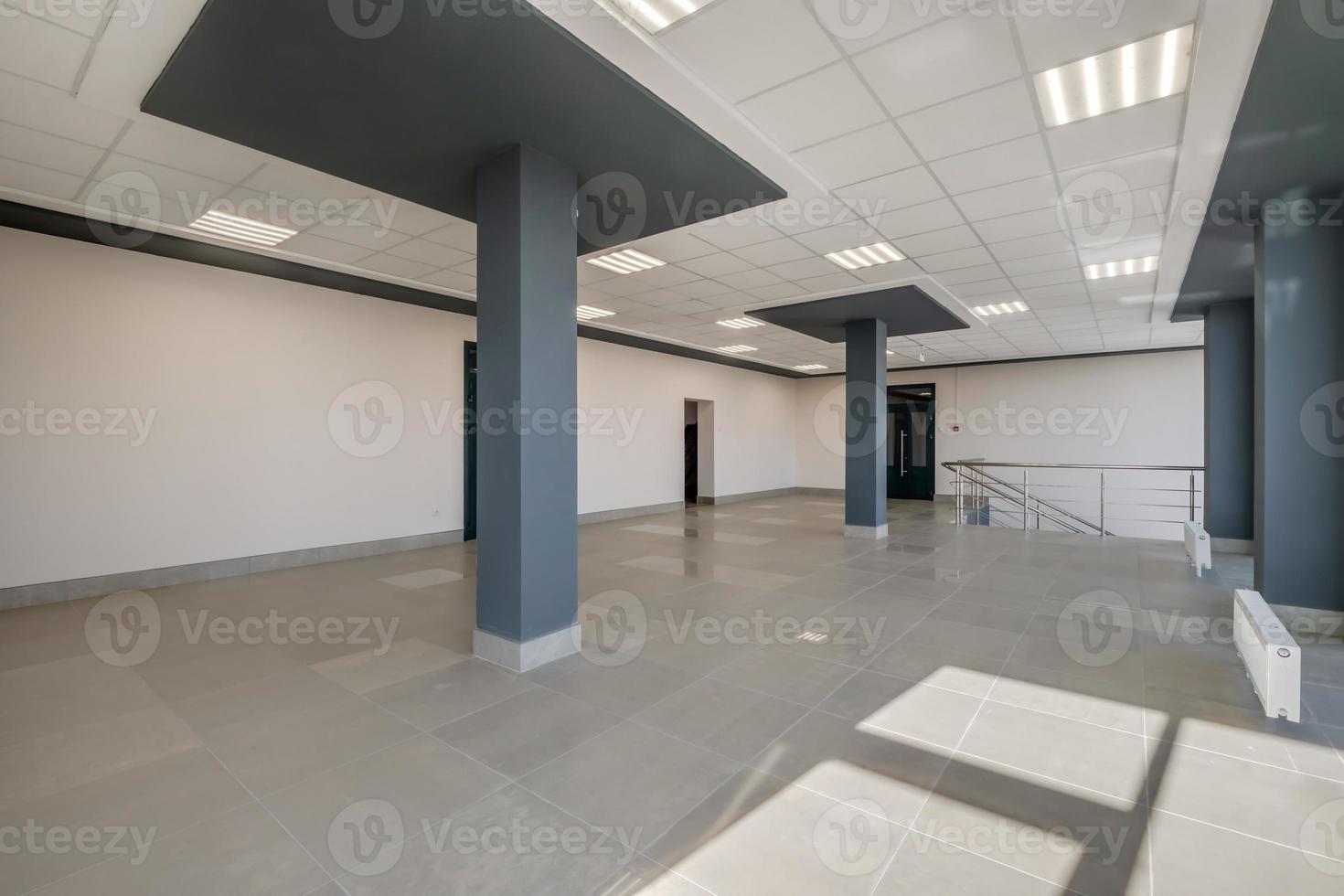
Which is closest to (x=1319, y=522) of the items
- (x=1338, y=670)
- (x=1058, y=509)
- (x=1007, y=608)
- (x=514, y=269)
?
(x=1338, y=670)

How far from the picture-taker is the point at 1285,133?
3.63 m

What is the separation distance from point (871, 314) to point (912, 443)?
25.0ft

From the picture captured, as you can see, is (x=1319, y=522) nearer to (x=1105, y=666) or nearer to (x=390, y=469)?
(x=1105, y=666)

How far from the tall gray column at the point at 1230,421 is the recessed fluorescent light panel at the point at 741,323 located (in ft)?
19.9

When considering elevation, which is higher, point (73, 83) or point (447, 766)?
point (73, 83)

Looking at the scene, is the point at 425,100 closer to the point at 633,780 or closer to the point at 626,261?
the point at 626,261

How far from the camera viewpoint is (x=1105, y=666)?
3.85m

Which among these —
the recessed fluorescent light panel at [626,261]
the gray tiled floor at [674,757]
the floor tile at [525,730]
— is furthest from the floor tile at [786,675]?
the recessed fluorescent light panel at [626,261]

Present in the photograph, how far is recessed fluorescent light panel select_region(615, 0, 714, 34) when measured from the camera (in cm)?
272

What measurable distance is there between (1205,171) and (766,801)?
17.1 feet
